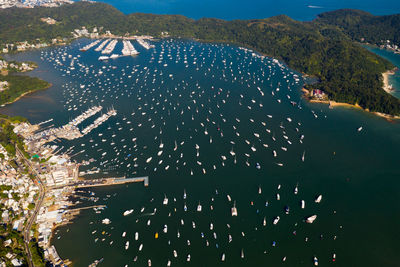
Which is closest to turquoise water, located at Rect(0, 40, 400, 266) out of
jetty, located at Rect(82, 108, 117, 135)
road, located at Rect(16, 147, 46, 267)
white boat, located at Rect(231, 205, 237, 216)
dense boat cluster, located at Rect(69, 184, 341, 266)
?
dense boat cluster, located at Rect(69, 184, 341, 266)

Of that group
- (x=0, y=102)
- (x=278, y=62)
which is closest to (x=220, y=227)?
(x=0, y=102)

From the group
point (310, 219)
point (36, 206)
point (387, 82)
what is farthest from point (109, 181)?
point (387, 82)

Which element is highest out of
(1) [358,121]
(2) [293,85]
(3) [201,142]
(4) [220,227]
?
(2) [293,85]

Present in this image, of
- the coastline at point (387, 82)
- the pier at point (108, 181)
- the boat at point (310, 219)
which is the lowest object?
the pier at point (108, 181)

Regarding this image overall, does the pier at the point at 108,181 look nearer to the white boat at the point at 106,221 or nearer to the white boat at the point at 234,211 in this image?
the white boat at the point at 106,221

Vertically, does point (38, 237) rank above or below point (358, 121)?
below

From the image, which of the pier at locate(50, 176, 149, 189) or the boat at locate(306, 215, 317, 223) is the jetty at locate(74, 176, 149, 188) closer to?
the pier at locate(50, 176, 149, 189)

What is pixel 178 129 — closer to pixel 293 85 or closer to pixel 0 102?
pixel 293 85

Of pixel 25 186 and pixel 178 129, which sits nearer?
pixel 25 186

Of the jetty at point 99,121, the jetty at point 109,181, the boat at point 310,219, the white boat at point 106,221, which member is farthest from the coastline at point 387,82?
the white boat at point 106,221
